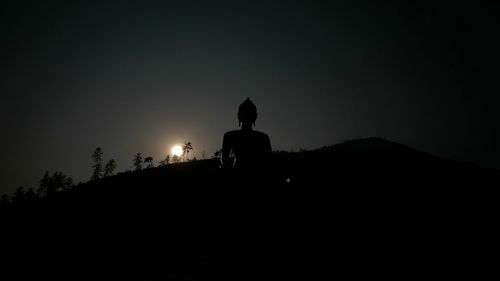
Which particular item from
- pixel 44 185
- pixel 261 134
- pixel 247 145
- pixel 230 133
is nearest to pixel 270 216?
pixel 247 145

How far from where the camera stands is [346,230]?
20.2m

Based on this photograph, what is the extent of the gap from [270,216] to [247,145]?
1.48 meters

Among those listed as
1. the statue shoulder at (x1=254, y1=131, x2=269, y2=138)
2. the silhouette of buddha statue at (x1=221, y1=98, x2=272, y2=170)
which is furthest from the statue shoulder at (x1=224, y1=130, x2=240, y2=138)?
the statue shoulder at (x1=254, y1=131, x2=269, y2=138)

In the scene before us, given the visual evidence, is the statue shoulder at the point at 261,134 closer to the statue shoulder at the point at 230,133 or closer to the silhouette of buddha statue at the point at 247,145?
the silhouette of buddha statue at the point at 247,145

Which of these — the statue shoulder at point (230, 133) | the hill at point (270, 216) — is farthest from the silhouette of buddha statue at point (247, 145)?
the hill at point (270, 216)

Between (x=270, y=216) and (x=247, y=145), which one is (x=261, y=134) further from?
(x=270, y=216)

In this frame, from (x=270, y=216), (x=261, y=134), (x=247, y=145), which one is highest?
(x=261, y=134)

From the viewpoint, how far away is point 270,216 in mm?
5016

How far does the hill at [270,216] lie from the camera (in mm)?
4875

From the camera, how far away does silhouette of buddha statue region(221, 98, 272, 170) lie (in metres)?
5.42

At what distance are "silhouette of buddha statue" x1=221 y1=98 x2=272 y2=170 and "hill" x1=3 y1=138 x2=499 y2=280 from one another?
0.78 feet

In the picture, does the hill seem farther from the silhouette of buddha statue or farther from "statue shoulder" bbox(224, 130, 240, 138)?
"statue shoulder" bbox(224, 130, 240, 138)

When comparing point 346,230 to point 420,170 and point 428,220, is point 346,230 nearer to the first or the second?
point 428,220

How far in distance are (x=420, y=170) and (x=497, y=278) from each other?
41.0 meters
